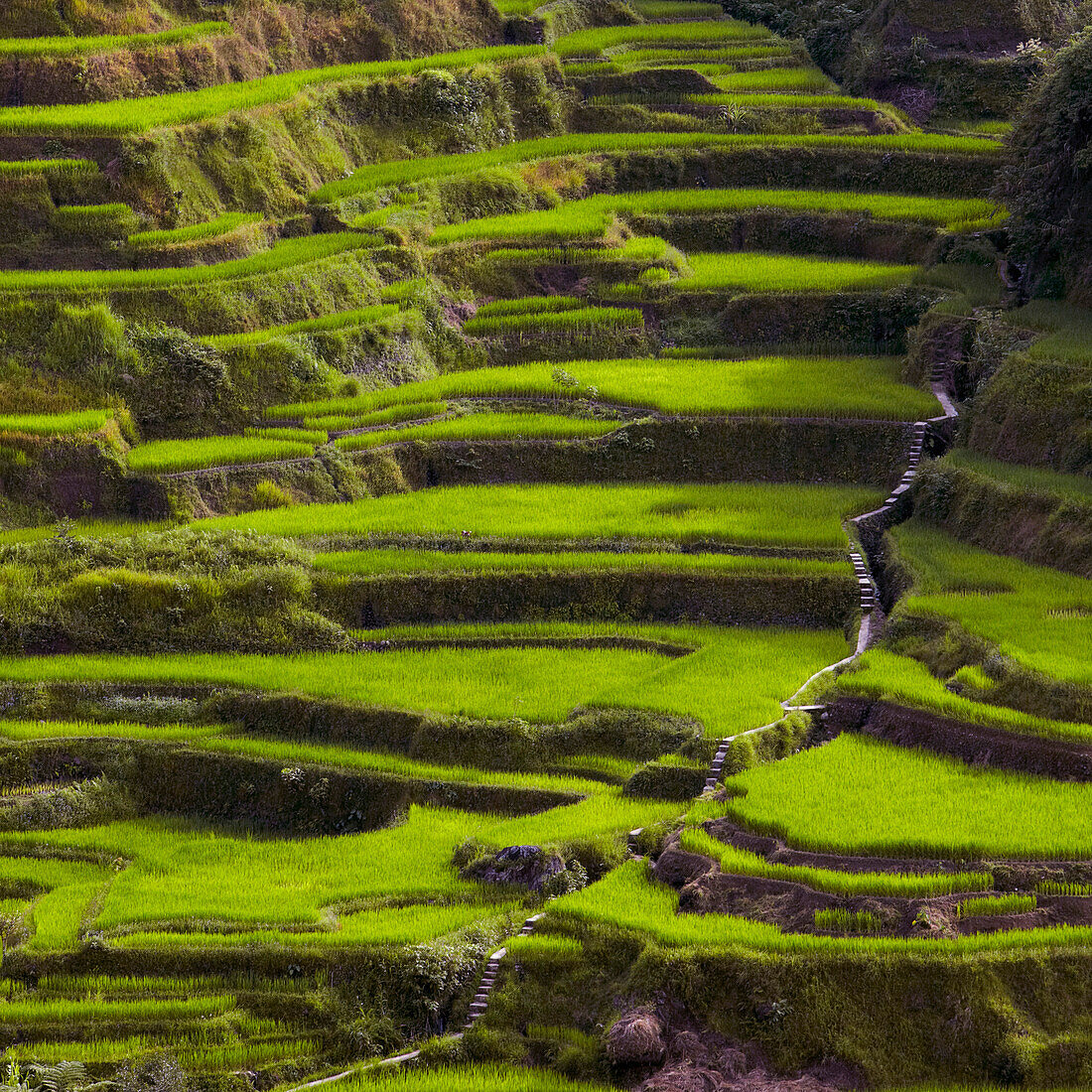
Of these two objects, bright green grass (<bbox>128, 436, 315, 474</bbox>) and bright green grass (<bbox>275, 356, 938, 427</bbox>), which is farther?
bright green grass (<bbox>275, 356, 938, 427</bbox>)

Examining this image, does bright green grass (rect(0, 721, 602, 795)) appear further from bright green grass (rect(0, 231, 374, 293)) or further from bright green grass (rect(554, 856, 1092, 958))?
bright green grass (rect(0, 231, 374, 293))

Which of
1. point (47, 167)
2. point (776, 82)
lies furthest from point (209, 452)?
point (776, 82)

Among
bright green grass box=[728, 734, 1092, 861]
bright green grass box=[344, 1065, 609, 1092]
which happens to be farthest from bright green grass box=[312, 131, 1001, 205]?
Answer: bright green grass box=[344, 1065, 609, 1092]

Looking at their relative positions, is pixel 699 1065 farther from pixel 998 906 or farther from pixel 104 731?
pixel 104 731

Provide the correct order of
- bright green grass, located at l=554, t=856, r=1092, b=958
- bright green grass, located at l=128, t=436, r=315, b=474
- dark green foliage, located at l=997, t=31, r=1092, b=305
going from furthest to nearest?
dark green foliage, located at l=997, t=31, r=1092, b=305
bright green grass, located at l=128, t=436, r=315, b=474
bright green grass, located at l=554, t=856, r=1092, b=958

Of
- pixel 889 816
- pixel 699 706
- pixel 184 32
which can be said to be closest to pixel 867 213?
pixel 184 32

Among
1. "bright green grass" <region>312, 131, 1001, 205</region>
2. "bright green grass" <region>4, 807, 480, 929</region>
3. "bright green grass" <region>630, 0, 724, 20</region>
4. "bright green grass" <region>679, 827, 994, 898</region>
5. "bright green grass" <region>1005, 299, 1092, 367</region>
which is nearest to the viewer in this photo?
"bright green grass" <region>679, 827, 994, 898</region>

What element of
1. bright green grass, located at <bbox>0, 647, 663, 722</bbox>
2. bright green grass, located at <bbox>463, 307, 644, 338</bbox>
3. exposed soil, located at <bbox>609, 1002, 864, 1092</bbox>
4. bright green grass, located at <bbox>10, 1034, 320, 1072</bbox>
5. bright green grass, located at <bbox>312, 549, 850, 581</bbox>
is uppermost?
bright green grass, located at <bbox>463, 307, 644, 338</bbox>

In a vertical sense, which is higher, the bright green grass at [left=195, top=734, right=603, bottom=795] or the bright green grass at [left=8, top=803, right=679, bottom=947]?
the bright green grass at [left=195, top=734, right=603, bottom=795]
